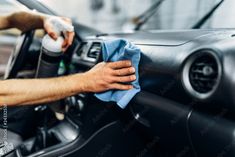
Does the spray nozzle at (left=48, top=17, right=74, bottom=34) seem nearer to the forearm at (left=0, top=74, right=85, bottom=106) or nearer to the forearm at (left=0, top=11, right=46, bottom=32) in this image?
the forearm at (left=0, top=11, right=46, bottom=32)

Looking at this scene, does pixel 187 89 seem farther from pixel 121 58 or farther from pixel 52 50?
pixel 52 50

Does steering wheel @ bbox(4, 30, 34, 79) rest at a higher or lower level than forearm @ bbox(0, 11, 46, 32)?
lower

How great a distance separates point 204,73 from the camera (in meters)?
0.75

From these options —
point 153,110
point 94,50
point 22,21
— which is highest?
point 22,21

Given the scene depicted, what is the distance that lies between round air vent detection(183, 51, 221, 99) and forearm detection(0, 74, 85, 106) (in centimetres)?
31

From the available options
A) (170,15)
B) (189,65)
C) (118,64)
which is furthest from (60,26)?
(170,15)

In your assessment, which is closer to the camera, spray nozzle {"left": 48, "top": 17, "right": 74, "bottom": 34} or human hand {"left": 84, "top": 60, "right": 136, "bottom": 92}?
human hand {"left": 84, "top": 60, "right": 136, "bottom": 92}

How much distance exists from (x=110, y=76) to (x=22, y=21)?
2.30 ft

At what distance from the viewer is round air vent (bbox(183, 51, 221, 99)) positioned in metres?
0.72

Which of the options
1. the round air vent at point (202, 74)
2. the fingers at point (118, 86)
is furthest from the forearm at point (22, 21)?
the round air vent at point (202, 74)

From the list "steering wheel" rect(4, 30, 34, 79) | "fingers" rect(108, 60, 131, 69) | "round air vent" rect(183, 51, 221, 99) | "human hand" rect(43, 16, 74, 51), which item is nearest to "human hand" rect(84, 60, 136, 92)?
"fingers" rect(108, 60, 131, 69)

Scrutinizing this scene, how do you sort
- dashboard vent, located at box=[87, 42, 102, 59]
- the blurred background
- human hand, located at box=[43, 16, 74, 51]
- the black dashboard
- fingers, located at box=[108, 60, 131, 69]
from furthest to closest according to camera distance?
dashboard vent, located at box=[87, 42, 102, 59], the blurred background, human hand, located at box=[43, 16, 74, 51], fingers, located at box=[108, 60, 131, 69], the black dashboard

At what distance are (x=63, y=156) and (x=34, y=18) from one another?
0.59 m

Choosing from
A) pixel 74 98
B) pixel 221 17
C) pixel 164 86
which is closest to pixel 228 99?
pixel 164 86
